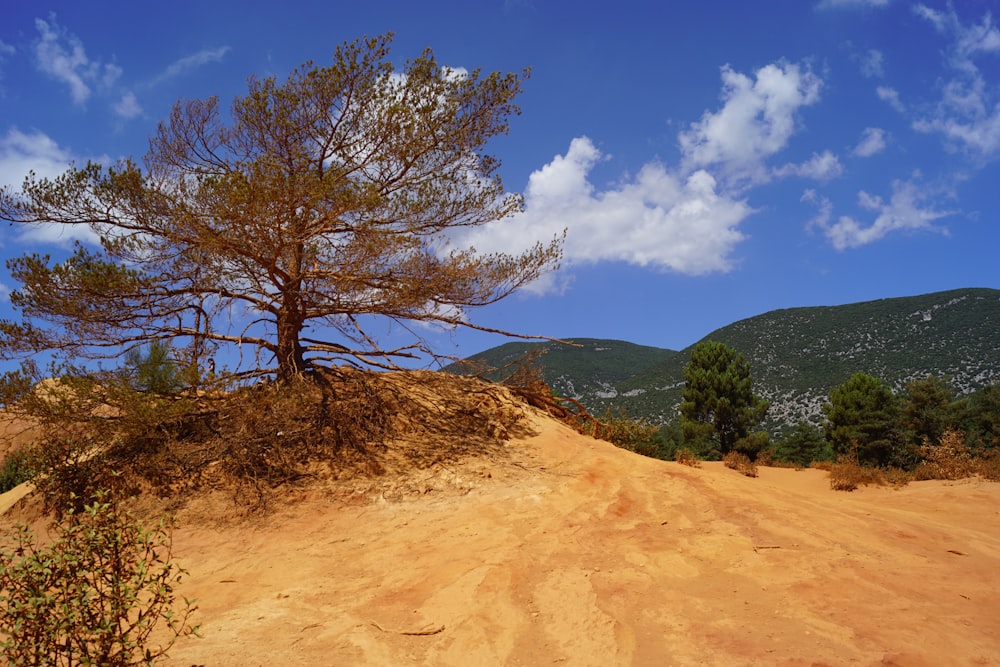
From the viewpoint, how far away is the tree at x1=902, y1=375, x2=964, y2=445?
1025 inches

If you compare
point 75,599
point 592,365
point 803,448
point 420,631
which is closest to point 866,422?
point 803,448

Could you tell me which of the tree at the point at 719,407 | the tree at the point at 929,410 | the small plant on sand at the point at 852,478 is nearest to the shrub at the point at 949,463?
the small plant on sand at the point at 852,478

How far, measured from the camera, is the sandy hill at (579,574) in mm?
3871

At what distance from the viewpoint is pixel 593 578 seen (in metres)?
4.89

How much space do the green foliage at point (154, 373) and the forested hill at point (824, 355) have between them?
36.7m

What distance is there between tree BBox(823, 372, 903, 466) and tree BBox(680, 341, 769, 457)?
11.1 feet

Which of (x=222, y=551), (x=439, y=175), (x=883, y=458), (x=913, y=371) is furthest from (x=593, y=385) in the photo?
(x=222, y=551)

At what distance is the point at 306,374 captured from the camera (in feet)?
32.6

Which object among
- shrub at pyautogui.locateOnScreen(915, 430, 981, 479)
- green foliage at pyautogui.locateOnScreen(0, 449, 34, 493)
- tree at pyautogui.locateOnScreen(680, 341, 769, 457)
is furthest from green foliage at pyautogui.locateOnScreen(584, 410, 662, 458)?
tree at pyautogui.locateOnScreen(680, 341, 769, 457)

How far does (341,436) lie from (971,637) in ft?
23.5

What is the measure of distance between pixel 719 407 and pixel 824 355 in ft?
103

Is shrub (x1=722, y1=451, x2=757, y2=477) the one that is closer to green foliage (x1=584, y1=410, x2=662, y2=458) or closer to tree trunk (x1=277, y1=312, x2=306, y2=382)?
green foliage (x1=584, y1=410, x2=662, y2=458)

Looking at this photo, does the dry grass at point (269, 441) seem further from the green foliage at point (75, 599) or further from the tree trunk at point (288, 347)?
the green foliage at point (75, 599)

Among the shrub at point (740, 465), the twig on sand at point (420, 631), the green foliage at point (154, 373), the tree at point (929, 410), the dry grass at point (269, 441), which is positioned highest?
the green foliage at point (154, 373)
